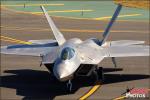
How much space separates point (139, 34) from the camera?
157ft

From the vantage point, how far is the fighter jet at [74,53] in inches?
921

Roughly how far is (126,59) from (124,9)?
3851 cm

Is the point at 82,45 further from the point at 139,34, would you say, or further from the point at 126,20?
the point at 126,20

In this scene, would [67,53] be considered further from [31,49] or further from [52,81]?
A: [31,49]

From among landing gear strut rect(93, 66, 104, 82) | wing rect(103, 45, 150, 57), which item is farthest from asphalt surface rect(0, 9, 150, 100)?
wing rect(103, 45, 150, 57)

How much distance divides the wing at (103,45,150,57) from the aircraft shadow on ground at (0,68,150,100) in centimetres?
170

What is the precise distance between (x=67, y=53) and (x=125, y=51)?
5488 mm

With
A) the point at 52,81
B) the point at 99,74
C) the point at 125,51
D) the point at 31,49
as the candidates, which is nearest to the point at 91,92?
the point at 99,74

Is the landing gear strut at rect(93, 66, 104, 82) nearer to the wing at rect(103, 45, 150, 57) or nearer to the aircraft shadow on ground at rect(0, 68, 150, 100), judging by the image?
the aircraft shadow on ground at rect(0, 68, 150, 100)

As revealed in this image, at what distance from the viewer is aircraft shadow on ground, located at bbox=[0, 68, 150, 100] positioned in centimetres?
2459

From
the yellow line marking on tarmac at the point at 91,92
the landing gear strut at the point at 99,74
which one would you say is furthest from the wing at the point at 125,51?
the yellow line marking on tarmac at the point at 91,92

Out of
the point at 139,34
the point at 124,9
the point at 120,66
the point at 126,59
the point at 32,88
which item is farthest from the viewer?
the point at 124,9

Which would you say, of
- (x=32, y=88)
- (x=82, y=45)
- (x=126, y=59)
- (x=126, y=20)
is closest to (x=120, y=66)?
(x=126, y=59)

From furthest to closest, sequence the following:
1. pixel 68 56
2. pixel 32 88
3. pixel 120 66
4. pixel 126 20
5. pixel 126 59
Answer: pixel 126 20 < pixel 126 59 < pixel 120 66 < pixel 32 88 < pixel 68 56
